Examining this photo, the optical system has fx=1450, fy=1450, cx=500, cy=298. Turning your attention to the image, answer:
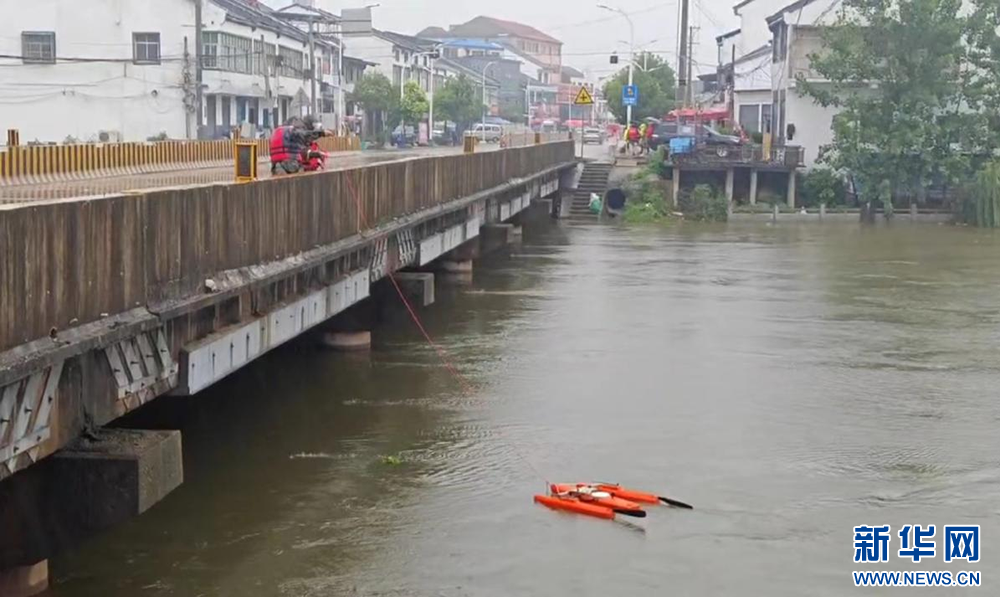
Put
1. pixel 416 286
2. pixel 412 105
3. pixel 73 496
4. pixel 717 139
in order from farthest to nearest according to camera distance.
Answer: pixel 412 105 < pixel 717 139 < pixel 416 286 < pixel 73 496

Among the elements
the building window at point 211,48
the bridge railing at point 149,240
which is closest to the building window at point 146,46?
the building window at point 211,48

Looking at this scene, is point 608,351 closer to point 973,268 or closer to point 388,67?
point 973,268

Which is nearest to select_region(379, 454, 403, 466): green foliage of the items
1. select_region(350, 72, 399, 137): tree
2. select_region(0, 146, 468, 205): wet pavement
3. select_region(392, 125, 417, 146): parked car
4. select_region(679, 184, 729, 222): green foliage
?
select_region(0, 146, 468, 205): wet pavement

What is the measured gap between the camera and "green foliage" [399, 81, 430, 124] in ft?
280

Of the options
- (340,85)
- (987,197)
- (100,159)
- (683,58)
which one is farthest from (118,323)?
(340,85)

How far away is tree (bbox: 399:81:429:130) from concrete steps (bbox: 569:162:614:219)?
92.5ft

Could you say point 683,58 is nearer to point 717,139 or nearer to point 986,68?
point 717,139

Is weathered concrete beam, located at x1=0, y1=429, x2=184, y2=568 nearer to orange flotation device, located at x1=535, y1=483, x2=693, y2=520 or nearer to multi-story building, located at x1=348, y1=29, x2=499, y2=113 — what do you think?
orange flotation device, located at x1=535, y1=483, x2=693, y2=520

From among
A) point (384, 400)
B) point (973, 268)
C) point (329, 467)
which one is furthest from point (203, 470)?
point (973, 268)

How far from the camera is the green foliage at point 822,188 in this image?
54719 mm

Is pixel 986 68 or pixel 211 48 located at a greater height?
pixel 211 48

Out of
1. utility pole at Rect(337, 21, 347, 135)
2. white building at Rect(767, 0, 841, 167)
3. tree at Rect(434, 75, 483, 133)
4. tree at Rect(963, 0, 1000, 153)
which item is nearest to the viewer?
tree at Rect(963, 0, 1000, 153)

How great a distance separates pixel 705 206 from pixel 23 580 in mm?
44828

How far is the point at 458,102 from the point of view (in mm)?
100188
